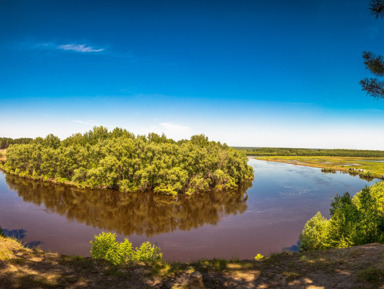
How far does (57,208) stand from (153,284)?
135ft

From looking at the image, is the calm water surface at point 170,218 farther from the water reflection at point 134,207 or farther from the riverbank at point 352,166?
the riverbank at point 352,166

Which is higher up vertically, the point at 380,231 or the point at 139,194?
the point at 380,231

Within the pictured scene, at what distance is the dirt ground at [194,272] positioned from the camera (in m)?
7.67

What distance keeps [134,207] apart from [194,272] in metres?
36.8

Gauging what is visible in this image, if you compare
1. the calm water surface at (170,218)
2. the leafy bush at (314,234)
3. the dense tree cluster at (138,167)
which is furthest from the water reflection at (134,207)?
the leafy bush at (314,234)

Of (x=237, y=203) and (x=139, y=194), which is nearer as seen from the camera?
(x=237, y=203)

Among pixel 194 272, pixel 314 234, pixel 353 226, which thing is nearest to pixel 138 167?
pixel 314 234

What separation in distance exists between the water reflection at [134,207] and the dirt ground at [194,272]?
22957mm

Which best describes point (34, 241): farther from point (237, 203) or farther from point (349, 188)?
point (349, 188)

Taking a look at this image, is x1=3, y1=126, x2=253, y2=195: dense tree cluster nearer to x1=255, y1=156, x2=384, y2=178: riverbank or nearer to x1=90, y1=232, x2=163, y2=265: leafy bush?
x1=90, y1=232, x2=163, y2=265: leafy bush

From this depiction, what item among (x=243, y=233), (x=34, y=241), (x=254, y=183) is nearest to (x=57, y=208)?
(x=34, y=241)

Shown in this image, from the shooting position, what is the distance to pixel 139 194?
53.5 metres

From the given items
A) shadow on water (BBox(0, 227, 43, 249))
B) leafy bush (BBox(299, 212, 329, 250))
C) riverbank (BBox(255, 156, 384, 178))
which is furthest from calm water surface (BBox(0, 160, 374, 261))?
riverbank (BBox(255, 156, 384, 178))

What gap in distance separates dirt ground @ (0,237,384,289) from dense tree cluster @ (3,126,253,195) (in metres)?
42.7
